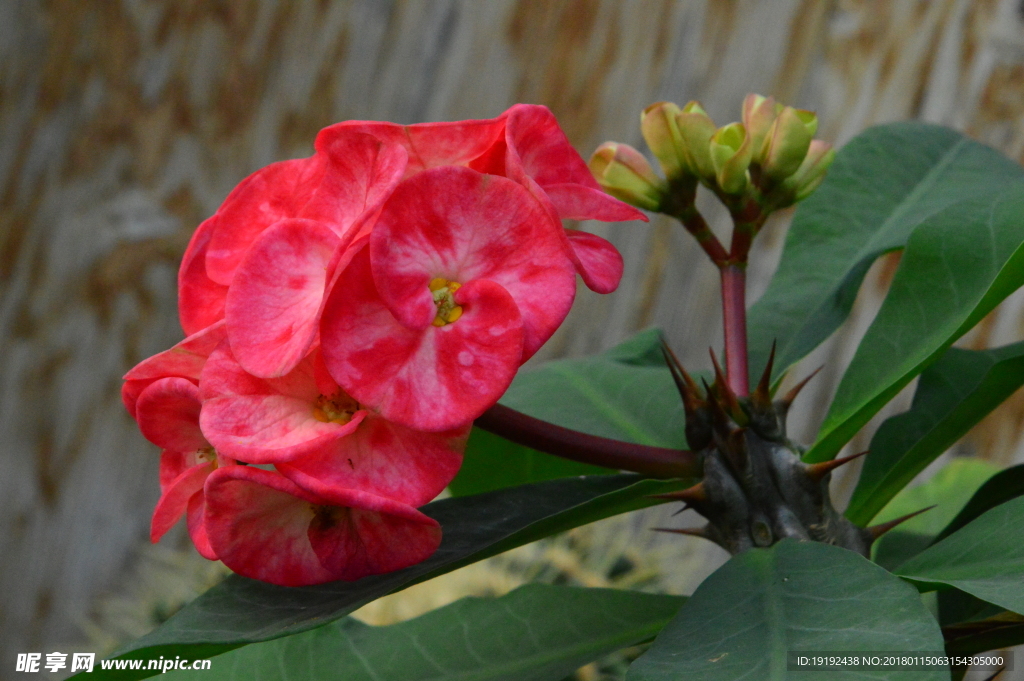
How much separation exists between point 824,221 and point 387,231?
47cm

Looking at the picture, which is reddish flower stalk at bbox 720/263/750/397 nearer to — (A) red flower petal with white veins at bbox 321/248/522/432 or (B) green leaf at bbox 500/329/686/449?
(B) green leaf at bbox 500/329/686/449

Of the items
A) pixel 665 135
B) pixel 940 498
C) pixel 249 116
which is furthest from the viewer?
pixel 249 116

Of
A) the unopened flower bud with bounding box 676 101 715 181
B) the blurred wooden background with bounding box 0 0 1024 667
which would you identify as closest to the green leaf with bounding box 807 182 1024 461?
the unopened flower bud with bounding box 676 101 715 181

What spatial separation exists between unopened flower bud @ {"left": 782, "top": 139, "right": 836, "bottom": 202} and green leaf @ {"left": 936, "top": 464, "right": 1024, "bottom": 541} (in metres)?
0.23

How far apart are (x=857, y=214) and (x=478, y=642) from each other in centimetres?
44

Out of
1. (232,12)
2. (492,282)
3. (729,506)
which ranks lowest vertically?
(729,506)

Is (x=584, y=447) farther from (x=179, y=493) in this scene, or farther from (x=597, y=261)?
(x=179, y=493)

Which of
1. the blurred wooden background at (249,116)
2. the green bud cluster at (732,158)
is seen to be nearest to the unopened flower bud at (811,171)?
the green bud cluster at (732,158)

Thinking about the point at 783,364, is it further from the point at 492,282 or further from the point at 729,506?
the point at 492,282

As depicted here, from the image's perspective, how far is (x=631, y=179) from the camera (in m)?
0.56

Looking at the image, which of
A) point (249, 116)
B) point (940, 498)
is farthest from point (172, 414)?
point (249, 116)

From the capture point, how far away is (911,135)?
0.72 metres

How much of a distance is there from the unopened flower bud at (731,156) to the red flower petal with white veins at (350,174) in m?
0.22

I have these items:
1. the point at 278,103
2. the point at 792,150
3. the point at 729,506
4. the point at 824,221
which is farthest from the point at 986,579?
the point at 278,103
